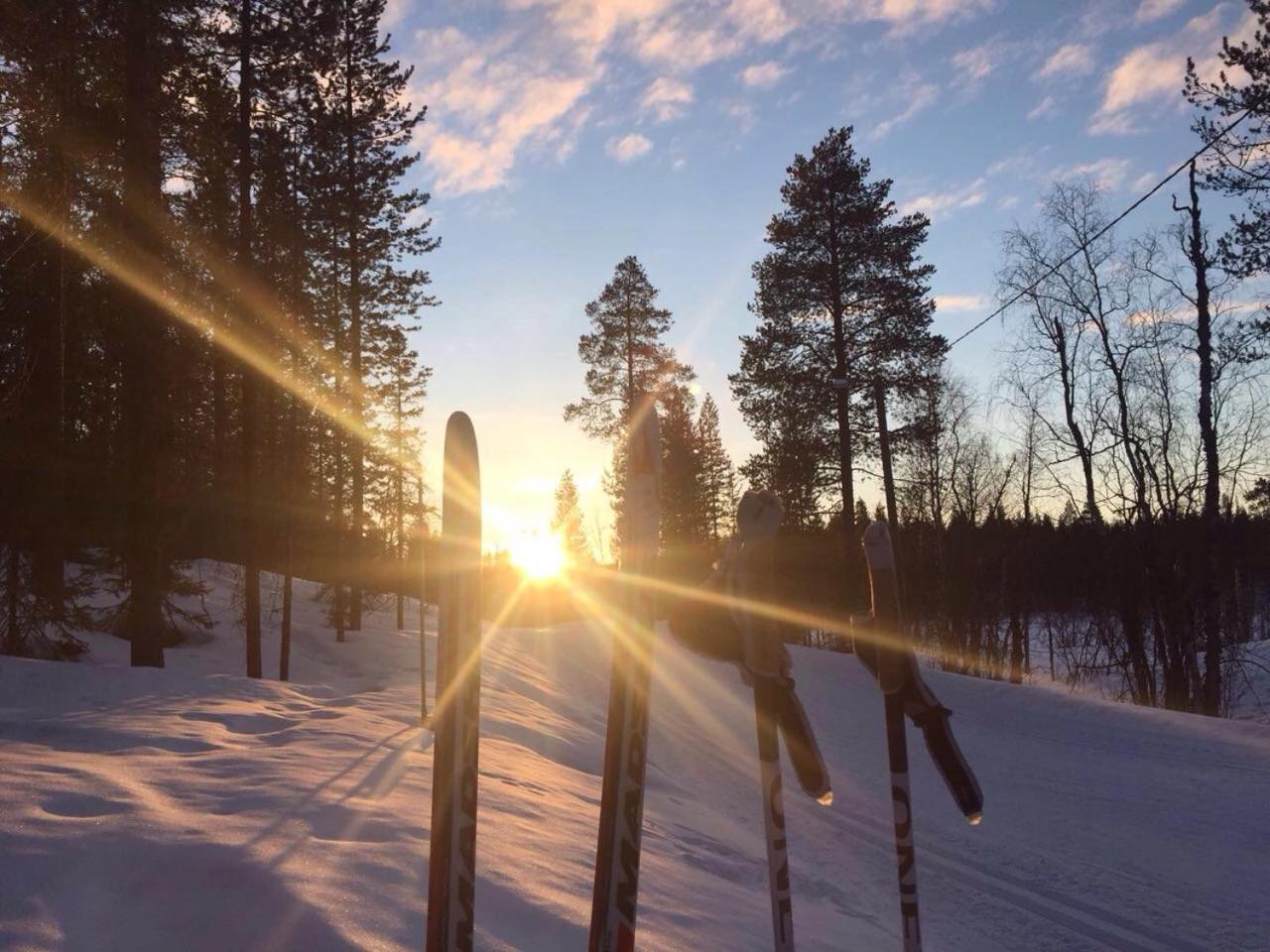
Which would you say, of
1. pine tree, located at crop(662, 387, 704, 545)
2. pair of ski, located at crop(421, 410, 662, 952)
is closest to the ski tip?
pair of ski, located at crop(421, 410, 662, 952)

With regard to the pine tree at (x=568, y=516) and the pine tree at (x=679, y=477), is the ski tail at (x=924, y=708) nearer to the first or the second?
the pine tree at (x=679, y=477)

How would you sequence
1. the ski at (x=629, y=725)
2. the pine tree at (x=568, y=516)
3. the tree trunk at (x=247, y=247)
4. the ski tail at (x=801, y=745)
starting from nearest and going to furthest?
the ski tail at (x=801, y=745) → the ski at (x=629, y=725) → the tree trunk at (x=247, y=247) → the pine tree at (x=568, y=516)

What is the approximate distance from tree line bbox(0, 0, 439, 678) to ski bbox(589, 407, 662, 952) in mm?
6515

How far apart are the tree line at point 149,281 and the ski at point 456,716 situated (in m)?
6.36

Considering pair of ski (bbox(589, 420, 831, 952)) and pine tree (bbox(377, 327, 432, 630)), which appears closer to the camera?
pair of ski (bbox(589, 420, 831, 952))

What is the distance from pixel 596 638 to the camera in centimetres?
2208

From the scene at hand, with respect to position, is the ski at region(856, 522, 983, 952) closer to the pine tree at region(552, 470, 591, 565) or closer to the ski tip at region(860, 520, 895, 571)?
the ski tip at region(860, 520, 895, 571)

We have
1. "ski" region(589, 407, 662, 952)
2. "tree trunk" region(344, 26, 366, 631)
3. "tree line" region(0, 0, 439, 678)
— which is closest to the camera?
"ski" region(589, 407, 662, 952)

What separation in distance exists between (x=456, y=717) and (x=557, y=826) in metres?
3.13

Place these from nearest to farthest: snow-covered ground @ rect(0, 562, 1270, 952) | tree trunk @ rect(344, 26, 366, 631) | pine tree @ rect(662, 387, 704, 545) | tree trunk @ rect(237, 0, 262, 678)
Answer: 1. snow-covered ground @ rect(0, 562, 1270, 952)
2. tree trunk @ rect(237, 0, 262, 678)
3. tree trunk @ rect(344, 26, 366, 631)
4. pine tree @ rect(662, 387, 704, 545)

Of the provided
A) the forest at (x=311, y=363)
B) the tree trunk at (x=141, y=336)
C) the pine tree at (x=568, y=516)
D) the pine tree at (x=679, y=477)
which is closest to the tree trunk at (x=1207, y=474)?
the forest at (x=311, y=363)

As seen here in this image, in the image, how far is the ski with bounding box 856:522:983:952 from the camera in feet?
8.04

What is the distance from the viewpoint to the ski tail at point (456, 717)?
234 cm

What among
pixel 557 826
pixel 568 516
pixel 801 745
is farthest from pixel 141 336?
pixel 568 516
